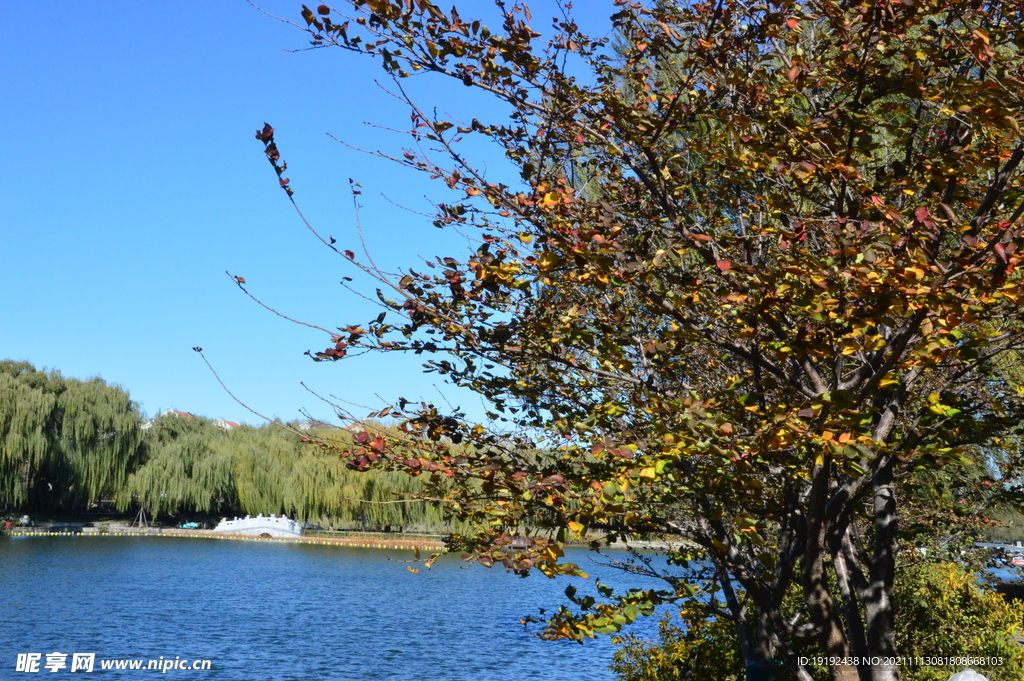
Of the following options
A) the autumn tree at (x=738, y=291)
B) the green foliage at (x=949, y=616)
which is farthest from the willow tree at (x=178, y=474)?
the autumn tree at (x=738, y=291)

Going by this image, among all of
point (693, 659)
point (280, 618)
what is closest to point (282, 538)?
point (280, 618)

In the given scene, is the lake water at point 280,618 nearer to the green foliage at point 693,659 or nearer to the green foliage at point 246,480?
the green foliage at point 693,659

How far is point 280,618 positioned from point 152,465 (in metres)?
23.9

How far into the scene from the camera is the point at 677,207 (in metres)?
4.12

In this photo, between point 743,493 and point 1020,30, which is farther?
point 743,493

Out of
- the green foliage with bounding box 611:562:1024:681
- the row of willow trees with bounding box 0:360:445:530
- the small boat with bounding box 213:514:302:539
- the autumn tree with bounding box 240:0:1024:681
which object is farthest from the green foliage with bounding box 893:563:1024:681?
the small boat with bounding box 213:514:302:539

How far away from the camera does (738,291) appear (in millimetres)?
3574

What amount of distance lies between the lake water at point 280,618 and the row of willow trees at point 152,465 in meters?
4.33

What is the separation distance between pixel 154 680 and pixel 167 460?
2977cm

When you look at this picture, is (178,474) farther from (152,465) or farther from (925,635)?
(925,635)

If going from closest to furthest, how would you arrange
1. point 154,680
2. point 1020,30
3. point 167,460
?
point 1020,30, point 154,680, point 167,460

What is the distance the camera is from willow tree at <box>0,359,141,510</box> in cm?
3428

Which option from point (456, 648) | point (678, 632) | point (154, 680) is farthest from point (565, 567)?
point (456, 648)

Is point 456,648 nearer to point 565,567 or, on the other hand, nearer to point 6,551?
point 565,567
